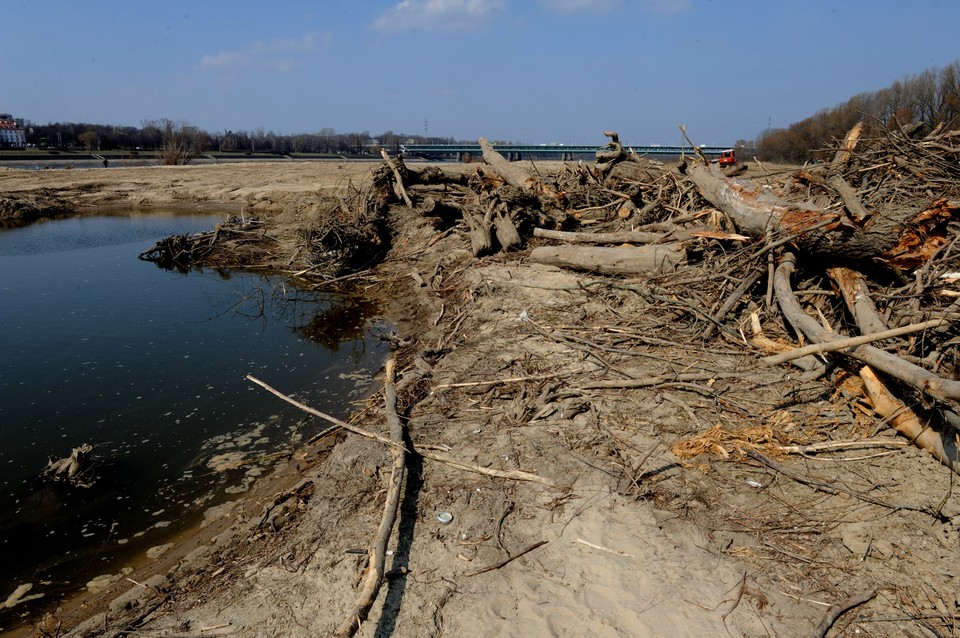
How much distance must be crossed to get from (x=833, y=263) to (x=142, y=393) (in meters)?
7.68

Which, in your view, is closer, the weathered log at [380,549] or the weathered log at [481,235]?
the weathered log at [380,549]

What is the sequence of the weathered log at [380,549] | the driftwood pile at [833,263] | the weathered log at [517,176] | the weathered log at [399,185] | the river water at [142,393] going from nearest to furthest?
the weathered log at [380,549] < the driftwood pile at [833,263] < the river water at [142,393] < the weathered log at [517,176] < the weathered log at [399,185]

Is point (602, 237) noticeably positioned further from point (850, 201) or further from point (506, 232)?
point (850, 201)

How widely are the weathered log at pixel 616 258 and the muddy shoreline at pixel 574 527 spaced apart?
1.62 metres

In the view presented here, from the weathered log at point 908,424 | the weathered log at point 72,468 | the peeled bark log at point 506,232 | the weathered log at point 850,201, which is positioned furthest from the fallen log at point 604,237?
the weathered log at point 72,468

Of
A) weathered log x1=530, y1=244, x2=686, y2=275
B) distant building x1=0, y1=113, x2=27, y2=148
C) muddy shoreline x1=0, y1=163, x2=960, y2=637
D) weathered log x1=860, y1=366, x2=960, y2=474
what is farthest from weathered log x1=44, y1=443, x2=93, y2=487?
distant building x1=0, y1=113, x2=27, y2=148

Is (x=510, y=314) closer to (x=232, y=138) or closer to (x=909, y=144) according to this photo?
(x=909, y=144)

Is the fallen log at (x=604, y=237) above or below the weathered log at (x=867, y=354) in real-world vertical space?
above

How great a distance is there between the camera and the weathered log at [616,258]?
7.20 metres

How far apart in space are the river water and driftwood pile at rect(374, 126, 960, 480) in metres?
4.03

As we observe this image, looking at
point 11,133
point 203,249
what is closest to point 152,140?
point 11,133

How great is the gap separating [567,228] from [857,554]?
7.71 metres

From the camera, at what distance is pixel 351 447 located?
184 inches

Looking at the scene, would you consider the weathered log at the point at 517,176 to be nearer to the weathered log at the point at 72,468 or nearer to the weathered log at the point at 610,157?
the weathered log at the point at 610,157
